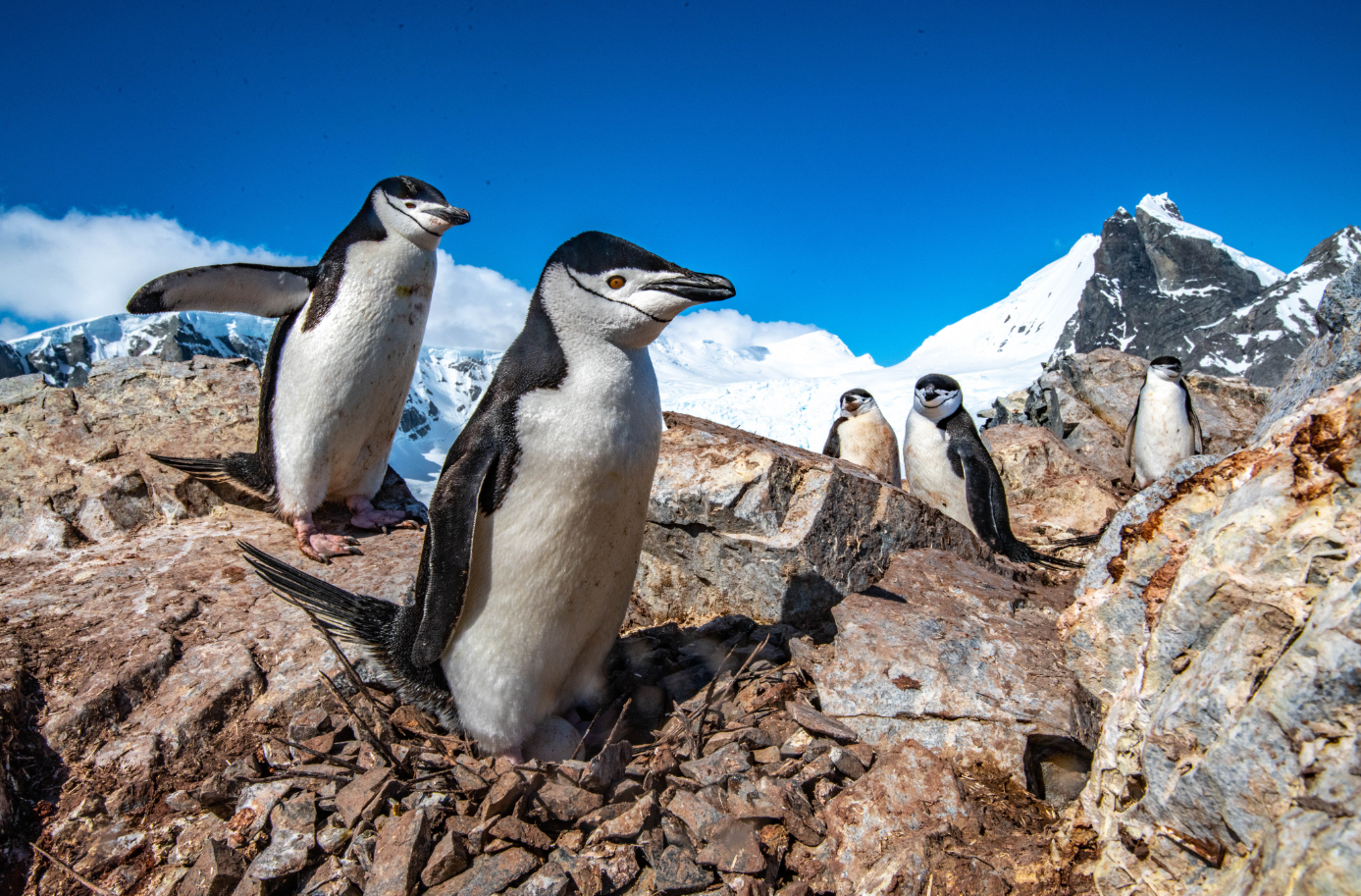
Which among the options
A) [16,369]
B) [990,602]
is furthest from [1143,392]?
[16,369]

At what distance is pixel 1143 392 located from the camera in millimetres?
8625

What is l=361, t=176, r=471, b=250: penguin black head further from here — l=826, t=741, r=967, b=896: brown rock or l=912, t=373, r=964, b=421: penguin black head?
l=912, t=373, r=964, b=421: penguin black head

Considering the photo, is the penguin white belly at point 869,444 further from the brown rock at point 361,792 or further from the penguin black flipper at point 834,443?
the brown rock at point 361,792

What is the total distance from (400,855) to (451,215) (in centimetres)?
303

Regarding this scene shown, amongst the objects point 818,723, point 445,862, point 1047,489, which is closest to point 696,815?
point 818,723

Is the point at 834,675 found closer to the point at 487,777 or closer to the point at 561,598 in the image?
the point at 561,598

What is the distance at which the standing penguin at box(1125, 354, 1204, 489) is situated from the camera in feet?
26.5

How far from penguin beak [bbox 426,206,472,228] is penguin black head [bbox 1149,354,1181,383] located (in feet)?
27.6

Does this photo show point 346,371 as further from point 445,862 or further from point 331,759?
point 445,862

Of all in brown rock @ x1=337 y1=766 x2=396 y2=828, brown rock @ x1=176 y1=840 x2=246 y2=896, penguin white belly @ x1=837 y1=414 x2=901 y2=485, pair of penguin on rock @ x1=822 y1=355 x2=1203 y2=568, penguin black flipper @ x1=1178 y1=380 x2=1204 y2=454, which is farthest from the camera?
penguin black flipper @ x1=1178 y1=380 x2=1204 y2=454

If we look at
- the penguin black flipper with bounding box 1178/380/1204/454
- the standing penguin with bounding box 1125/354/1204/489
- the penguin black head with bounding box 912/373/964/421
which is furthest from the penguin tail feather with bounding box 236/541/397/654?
the penguin black flipper with bounding box 1178/380/1204/454

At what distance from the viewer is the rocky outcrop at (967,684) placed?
6.60 ft

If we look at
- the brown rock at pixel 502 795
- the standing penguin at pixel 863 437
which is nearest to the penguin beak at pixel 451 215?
the brown rock at pixel 502 795

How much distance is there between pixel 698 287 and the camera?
2.20 metres
